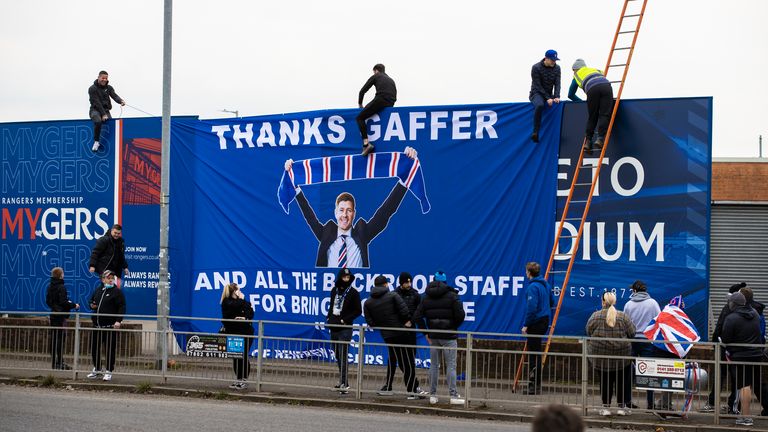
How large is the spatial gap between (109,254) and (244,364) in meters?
4.84

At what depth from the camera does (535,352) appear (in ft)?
43.7

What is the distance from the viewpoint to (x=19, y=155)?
20.8 m

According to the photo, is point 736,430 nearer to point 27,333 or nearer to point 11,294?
point 27,333

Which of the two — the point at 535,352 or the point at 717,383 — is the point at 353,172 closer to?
the point at 535,352

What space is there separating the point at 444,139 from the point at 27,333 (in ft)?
24.9

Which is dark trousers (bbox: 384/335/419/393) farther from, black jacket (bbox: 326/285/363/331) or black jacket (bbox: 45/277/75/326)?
black jacket (bbox: 45/277/75/326)

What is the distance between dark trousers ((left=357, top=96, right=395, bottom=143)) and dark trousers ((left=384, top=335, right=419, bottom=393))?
14.8 feet

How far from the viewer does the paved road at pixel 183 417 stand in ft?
37.9

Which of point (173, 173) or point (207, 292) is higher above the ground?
point (173, 173)

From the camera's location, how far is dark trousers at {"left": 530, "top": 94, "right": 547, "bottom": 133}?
53.1 ft

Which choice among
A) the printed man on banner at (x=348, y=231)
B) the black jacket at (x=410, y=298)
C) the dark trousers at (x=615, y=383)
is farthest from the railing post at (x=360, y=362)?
the printed man on banner at (x=348, y=231)

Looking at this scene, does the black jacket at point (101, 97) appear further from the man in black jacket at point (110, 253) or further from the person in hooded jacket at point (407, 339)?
the person in hooded jacket at point (407, 339)

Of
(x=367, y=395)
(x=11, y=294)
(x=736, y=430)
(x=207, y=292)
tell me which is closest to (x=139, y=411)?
(x=367, y=395)

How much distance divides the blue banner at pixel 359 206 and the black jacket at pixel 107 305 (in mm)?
2664
